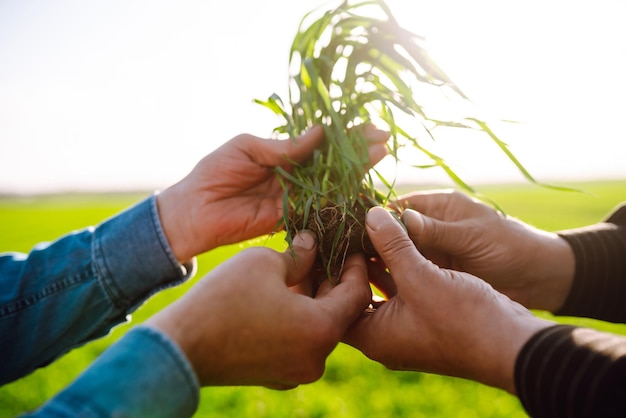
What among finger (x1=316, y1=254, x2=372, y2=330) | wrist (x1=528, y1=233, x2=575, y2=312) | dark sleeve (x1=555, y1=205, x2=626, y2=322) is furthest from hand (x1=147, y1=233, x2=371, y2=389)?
dark sleeve (x1=555, y1=205, x2=626, y2=322)

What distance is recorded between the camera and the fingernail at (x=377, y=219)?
1523mm

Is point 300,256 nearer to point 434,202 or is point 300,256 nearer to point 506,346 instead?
point 506,346

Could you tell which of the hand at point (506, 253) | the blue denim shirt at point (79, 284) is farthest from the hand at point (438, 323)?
the blue denim shirt at point (79, 284)

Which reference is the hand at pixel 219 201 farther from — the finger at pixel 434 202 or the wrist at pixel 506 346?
A: the wrist at pixel 506 346

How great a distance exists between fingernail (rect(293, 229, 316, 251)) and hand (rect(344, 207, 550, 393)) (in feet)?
0.69

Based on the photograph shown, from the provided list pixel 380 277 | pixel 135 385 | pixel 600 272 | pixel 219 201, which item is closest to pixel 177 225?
pixel 219 201

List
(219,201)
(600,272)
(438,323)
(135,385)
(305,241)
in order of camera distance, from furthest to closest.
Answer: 1. (219,201)
2. (600,272)
3. (305,241)
4. (438,323)
5. (135,385)

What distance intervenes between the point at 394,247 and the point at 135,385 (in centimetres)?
84

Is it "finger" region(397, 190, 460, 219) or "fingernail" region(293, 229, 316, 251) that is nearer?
"fingernail" region(293, 229, 316, 251)

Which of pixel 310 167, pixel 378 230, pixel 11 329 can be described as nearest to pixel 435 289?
pixel 378 230

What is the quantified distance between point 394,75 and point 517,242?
905 mm

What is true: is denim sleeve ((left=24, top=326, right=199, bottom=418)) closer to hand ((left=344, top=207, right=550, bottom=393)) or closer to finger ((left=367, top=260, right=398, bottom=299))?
hand ((left=344, top=207, right=550, bottom=393))

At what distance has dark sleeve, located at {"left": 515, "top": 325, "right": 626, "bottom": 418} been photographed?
39.8 inches

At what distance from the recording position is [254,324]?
48.7 inches
